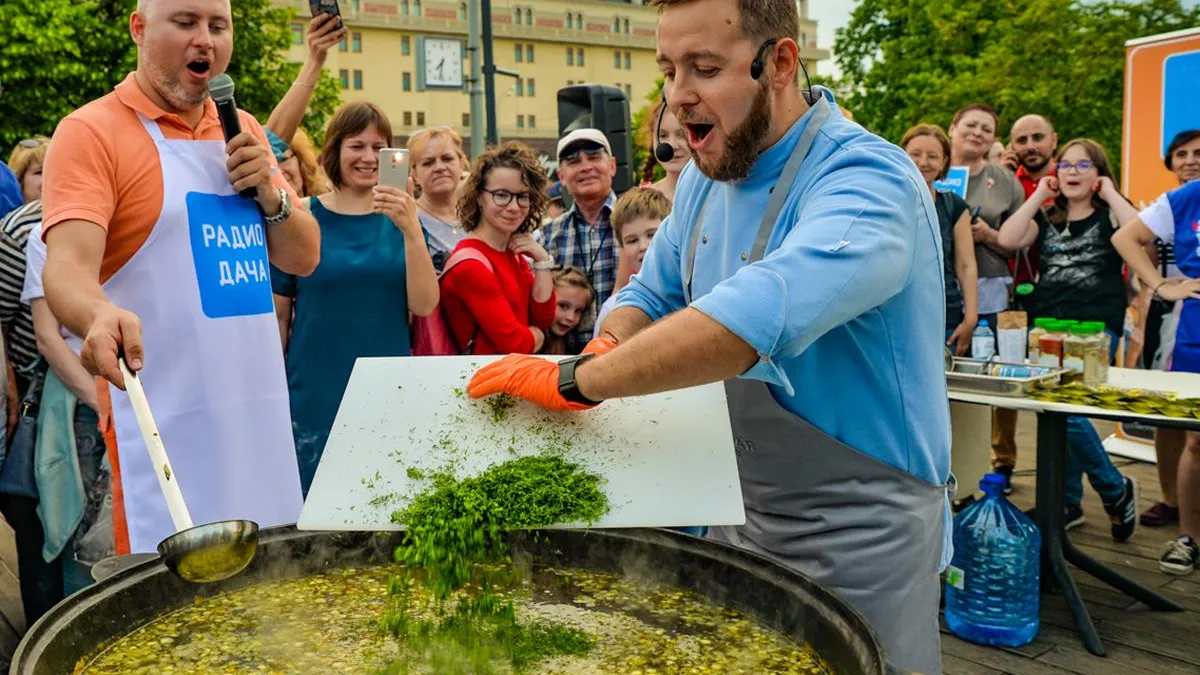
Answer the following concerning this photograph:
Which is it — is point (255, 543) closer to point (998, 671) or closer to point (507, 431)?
point (507, 431)

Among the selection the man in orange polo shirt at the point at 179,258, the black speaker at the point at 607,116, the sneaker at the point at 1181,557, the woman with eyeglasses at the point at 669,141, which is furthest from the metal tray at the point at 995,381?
the black speaker at the point at 607,116

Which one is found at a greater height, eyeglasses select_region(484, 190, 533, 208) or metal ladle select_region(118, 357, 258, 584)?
eyeglasses select_region(484, 190, 533, 208)

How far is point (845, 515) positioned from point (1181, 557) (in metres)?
4.01

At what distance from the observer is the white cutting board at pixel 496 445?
1.63 meters

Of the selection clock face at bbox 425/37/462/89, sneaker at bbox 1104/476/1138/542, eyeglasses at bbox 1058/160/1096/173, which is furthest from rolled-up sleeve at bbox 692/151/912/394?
clock face at bbox 425/37/462/89

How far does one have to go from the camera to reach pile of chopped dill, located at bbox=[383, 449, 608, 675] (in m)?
1.61

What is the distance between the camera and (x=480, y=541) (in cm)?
162

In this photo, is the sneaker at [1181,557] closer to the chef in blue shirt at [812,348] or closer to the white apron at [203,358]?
the chef in blue shirt at [812,348]

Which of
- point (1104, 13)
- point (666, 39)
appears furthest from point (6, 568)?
point (1104, 13)

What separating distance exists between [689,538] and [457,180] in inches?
136

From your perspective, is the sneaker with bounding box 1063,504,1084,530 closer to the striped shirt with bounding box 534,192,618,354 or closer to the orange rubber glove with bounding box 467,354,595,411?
the striped shirt with bounding box 534,192,618,354

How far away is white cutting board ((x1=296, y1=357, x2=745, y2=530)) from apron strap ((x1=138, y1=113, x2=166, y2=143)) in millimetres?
1050

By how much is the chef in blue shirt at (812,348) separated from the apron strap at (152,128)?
128cm

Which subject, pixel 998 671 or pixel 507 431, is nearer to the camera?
pixel 507 431
